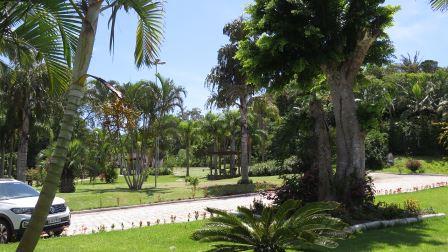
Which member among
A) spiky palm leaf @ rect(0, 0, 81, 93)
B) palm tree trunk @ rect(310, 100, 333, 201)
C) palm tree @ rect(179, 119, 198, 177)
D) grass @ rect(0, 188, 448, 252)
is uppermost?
palm tree @ rect(179, 119, 198, 177)

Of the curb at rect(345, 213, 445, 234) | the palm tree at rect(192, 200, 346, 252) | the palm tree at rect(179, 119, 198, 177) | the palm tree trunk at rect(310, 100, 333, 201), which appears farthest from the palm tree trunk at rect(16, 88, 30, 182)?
the palm tree at rect(179, 119, 198, 177)

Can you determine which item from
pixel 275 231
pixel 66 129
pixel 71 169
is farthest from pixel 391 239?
pixel 71 169

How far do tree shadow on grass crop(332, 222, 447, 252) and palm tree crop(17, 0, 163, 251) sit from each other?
4.47 m

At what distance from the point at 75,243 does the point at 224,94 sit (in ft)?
62.7

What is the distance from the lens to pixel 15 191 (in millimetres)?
12695

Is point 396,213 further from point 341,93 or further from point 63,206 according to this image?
point 63,206

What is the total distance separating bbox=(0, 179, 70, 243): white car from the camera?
11.3m

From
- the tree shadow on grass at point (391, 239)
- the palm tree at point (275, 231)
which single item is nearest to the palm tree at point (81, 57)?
the palm tree at point (275, 231)

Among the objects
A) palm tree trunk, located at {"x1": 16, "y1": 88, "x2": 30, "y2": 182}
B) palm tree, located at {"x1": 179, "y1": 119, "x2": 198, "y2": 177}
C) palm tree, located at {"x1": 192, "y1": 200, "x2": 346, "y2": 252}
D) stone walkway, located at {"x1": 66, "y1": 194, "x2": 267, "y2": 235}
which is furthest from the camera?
palm tree, located at {"x1": 179, "y1": 119, "x2": 198, "y2": 177}

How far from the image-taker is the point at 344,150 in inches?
511

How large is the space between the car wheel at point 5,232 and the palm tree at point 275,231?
622 centimetres

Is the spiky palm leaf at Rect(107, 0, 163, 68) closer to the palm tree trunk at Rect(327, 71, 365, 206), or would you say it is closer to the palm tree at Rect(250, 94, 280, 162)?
the palm tree trunk at Rect(327, 71, 365, 206)

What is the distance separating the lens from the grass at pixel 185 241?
335 inches

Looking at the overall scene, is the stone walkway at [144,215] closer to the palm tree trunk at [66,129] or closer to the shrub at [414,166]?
the palm tree trunk at [66,129]
